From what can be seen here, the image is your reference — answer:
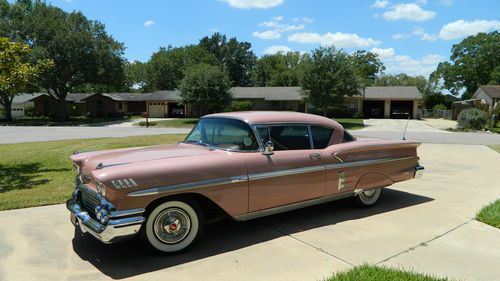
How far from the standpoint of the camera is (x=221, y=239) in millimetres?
4555

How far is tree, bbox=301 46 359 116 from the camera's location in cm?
3334

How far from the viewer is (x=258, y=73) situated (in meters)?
73.4

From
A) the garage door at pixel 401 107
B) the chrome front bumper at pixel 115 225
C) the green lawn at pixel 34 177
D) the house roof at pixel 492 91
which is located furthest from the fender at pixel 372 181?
the house roof at pixel 492 91

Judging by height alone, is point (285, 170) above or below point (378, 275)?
above

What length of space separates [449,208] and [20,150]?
42.7 ft

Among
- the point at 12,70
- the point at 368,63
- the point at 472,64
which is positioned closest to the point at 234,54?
the point at 368,63

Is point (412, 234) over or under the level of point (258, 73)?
under

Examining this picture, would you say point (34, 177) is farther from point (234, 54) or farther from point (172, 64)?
point (234, 54)

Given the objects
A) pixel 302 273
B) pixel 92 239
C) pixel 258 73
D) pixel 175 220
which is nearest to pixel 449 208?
pixel 302 273

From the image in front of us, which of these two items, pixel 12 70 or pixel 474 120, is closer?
pixel 12 70

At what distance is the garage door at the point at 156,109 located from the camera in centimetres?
5369

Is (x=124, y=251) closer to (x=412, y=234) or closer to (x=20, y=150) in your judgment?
(x=412, y=234)

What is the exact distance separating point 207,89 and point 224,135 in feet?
109

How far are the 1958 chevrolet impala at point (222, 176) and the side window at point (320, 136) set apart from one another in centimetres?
1
